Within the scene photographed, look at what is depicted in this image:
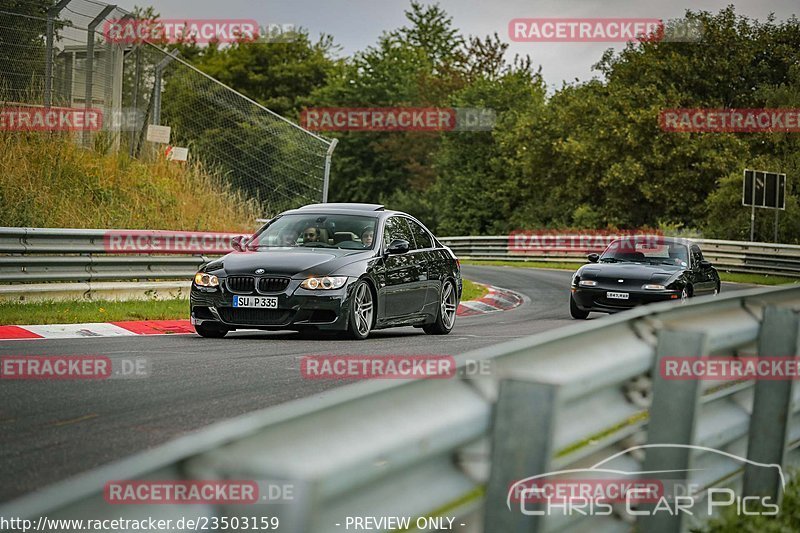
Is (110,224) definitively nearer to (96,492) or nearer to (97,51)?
(97,51)

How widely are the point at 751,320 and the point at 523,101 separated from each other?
6373cm

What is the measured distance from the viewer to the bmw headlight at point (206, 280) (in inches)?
464

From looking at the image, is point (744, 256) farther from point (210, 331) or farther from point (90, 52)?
point (210, 331)

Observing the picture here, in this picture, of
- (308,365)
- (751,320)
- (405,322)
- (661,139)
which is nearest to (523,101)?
(661,139)

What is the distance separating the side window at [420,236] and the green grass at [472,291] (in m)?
7.00

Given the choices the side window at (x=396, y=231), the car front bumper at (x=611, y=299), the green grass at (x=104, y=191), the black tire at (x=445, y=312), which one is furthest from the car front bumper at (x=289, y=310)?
the car front bumper at (x=611, y=299)

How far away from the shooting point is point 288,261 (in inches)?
472

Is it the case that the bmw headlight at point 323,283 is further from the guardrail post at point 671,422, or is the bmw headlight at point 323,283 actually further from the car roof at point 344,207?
the guardrail post at point 671,422

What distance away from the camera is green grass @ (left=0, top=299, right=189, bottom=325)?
12.5m

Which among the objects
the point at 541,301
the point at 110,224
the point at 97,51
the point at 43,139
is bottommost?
the point at 541,301

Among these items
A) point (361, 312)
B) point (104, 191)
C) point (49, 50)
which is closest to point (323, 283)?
point (361, 312)

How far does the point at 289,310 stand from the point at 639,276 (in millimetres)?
7504

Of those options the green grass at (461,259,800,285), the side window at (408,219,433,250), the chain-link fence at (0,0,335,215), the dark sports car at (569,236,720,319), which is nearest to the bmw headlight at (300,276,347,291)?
the side window at (408,219,433,250)

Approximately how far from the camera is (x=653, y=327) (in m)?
3.48
